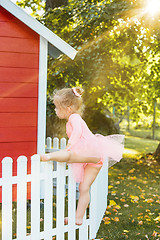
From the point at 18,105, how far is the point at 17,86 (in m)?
0.33

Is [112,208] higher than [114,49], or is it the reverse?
[114,49]

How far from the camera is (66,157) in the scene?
331 cm

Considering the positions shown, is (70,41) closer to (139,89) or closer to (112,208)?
(139,89)

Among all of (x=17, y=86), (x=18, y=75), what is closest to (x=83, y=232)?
(x=17, y=86)

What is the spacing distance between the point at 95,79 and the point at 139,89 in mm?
3459

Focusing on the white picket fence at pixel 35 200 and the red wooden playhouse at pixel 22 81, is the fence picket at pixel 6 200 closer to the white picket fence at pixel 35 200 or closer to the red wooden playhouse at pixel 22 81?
the white picket fence at pixel 35 200

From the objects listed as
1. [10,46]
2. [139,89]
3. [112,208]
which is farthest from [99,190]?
[139,89]

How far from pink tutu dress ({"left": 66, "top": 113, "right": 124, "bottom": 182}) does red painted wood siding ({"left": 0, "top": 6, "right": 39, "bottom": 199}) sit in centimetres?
181

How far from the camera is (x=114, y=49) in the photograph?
10312 mm

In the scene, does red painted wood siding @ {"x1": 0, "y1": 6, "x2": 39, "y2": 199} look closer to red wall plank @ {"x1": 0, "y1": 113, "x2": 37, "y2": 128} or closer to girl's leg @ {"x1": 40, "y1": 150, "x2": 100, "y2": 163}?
red wall plank @ {"x1": 0, "y1": 113, "x2": 37, "y2": 128}

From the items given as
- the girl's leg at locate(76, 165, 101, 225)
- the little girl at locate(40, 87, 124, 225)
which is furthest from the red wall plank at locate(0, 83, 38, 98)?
the girl's leg at locate(76, 165, 101, 225)

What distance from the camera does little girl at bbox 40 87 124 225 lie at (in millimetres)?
3322

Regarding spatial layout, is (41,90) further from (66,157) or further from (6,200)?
(6,200)

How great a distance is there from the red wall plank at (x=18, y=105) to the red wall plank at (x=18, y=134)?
12.4 inches
